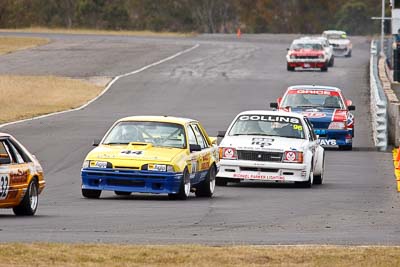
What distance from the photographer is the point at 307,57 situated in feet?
201

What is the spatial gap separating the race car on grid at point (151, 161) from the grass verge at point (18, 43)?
57667 mm

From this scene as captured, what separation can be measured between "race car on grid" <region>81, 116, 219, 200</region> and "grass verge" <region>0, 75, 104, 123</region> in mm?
17492

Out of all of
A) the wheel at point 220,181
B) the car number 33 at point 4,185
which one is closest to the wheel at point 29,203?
the car number 33 at point 4,185

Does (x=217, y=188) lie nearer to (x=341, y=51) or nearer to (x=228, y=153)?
(x=228, y=153)

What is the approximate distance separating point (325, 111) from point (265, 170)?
30.5ft

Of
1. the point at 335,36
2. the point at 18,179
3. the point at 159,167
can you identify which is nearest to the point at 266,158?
the point at 159,167

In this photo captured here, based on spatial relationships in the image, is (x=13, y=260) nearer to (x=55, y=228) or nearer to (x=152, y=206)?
(x=55, y=228)

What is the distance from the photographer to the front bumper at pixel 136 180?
1825 cm

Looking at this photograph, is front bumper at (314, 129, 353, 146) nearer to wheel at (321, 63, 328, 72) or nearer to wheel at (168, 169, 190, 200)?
wheel at (168, 169, 190, 200)

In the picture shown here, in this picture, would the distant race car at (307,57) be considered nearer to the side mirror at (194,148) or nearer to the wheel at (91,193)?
the side mirror at (194,148)

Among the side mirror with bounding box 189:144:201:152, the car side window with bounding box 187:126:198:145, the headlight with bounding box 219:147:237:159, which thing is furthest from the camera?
the headlight with bounding box 219:147:237:159

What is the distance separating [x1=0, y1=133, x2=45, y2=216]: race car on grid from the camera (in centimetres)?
1527

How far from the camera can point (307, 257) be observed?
1148cm

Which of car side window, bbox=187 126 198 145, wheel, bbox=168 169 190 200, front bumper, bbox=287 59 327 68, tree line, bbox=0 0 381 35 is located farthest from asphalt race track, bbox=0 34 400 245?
tree line, bbox=0 0 381 35
